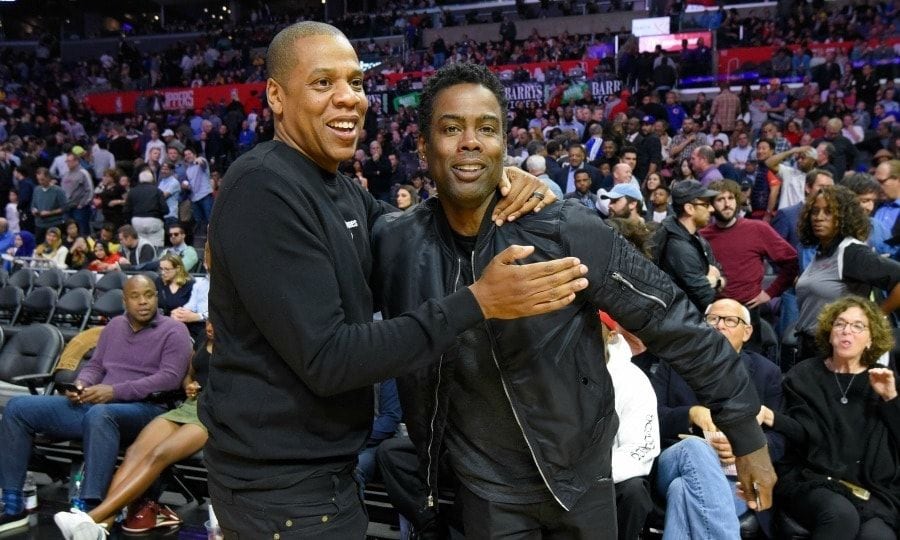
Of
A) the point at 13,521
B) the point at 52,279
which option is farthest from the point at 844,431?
the point at 52,279

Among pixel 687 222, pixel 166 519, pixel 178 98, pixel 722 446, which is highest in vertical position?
pixel 178 98

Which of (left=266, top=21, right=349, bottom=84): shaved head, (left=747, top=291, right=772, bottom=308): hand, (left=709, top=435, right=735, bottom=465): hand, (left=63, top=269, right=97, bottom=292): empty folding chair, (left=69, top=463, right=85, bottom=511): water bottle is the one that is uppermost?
(left=266, top=21, right=349, bottom=84): shaved head

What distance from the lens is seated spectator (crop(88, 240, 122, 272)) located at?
9328 mm

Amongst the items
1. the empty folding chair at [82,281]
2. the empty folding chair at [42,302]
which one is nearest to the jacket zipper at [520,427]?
the empty folding chair at [42,302]

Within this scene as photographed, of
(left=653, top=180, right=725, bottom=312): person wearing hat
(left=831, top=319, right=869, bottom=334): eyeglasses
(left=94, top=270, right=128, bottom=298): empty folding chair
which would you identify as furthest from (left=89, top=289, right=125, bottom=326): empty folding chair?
(left=831, top=319, right=869, bottom=334): eyeglasses

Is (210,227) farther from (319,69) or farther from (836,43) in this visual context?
(836,43)

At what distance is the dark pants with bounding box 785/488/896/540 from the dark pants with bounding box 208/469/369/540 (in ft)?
7.54

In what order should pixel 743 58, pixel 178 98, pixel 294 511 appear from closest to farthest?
pixel 294 511 → pixel 743 58 → pixel 178 98

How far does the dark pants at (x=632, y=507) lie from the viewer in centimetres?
326

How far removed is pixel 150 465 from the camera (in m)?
4.32

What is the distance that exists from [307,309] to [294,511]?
433 millimetres

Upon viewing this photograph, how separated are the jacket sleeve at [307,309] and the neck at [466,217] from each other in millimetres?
347

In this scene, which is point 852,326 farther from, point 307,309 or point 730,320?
point 307,309

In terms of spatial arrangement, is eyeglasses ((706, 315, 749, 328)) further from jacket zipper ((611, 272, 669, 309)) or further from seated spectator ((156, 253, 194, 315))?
seated spectator ((156, 253, 194, 315))
